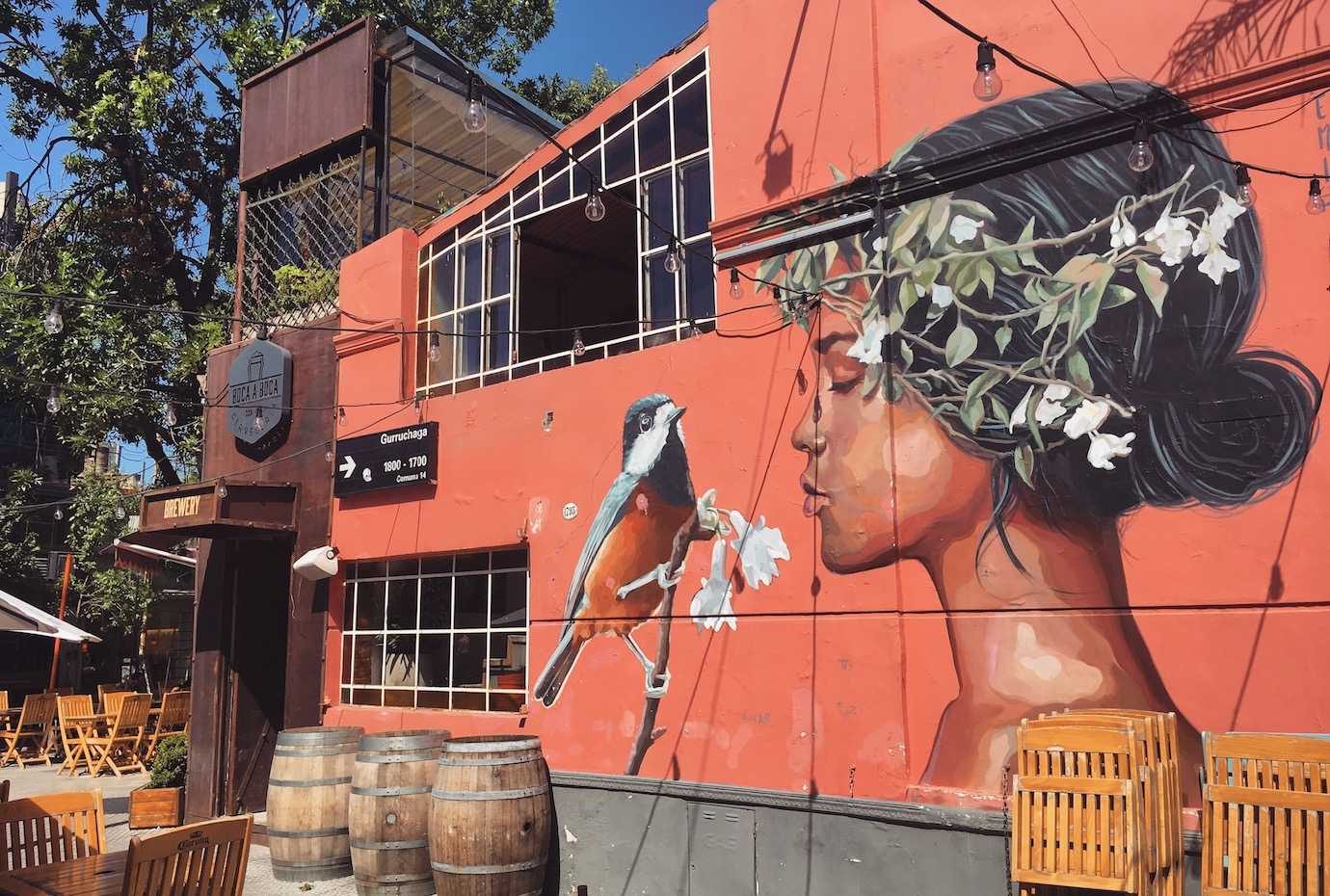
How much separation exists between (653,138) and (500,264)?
1.89 metres

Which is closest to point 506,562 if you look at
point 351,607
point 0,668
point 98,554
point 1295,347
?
point 351,607

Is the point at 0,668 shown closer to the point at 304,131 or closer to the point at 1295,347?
the point at 304,131

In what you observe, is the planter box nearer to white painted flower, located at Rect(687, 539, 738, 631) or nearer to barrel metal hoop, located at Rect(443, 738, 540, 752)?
barrel metal hoop, located at Rect(443, 738, 540, 752)

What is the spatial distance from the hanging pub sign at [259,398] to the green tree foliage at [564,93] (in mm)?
10414

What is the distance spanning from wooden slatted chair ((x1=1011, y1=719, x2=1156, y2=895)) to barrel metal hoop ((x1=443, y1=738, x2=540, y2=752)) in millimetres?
3329

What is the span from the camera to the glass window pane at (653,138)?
773 centimetres

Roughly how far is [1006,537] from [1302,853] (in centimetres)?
202

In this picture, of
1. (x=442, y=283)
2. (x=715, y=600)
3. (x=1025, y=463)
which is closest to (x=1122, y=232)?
(x=1025, y=463)

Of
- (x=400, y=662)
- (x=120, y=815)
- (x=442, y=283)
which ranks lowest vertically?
(x=120, y=815)

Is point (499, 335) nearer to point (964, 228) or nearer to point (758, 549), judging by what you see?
point (758, 549)

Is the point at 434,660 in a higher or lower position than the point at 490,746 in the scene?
higher

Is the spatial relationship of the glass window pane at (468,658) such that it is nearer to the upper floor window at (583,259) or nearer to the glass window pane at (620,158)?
the upper floor window at (583,259)

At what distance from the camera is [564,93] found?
19.3 m

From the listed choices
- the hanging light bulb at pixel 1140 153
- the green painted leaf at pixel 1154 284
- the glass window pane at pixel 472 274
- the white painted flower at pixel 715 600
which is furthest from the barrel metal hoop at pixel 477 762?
the hanging light bulb at pixel 1140 153
